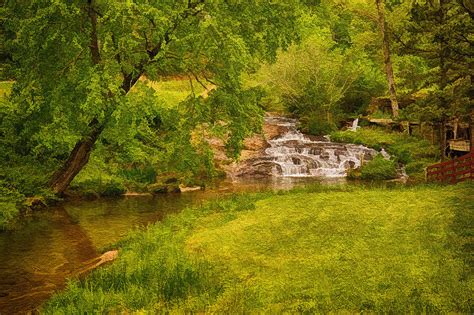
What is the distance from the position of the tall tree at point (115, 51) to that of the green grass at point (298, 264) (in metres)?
3.96

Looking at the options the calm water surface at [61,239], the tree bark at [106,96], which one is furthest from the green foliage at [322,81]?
the tree bark at [106,96]

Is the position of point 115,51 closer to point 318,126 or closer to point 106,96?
point 106,96

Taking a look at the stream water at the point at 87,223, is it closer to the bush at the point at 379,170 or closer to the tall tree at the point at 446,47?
the bush at the point at 379,170

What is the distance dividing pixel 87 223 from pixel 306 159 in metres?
17.5

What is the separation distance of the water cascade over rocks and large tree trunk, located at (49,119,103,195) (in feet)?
44.4

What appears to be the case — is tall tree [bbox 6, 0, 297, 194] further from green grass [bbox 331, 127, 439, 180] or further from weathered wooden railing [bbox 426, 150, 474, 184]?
green grass [bbox 331, 127, 439, 180]

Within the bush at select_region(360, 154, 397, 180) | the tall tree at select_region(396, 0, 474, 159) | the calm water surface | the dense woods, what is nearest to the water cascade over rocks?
the bush at select_region(360, 154, 397, 180)

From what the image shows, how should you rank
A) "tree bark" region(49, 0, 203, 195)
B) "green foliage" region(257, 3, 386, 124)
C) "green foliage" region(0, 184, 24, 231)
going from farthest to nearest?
"green foliage" region(257, 3, 386, 124)
"tree bark" region(49, 0, 203, 195)
"green foliage" region(0, 184, 24, 231)

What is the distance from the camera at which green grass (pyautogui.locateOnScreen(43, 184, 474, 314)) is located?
22.8 ft

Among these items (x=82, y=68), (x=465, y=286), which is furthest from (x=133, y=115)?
(x=465, y=286)

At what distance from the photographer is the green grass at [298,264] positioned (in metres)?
6.95

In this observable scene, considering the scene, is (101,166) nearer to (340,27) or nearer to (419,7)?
(419,7)

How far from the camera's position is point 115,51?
14156 mm

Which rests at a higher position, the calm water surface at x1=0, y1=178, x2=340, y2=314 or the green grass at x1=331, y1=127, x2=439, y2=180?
the green grass at x1=331, y1=127, x2=439, y2=180
